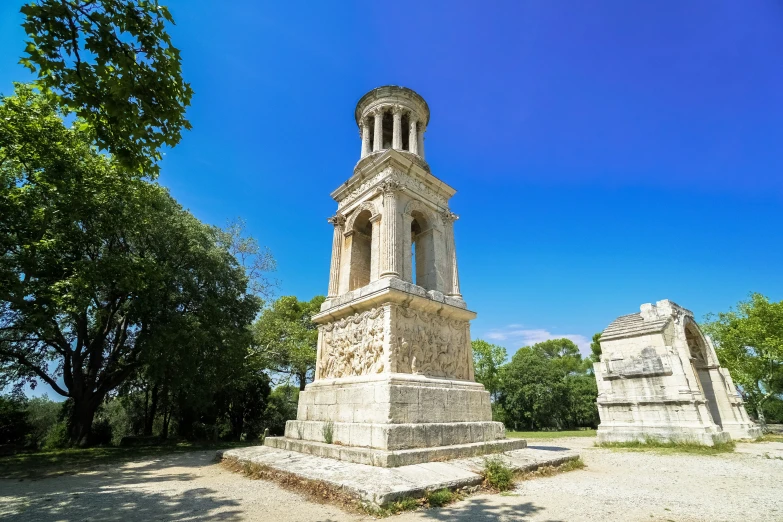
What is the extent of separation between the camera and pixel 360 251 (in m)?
11.0

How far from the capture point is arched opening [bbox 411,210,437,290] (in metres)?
10.2

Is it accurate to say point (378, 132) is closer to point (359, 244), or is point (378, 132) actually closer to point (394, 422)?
point (359, 244)

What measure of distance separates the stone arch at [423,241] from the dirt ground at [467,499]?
17.8 ft

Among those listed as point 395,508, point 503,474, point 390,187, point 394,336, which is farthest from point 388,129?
point 395,508

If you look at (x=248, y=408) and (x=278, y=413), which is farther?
(x=278, y=413)

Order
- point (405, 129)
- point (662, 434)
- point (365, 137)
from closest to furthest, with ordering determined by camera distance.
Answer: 1. point (365, 137)
2. point (662, 434)
3. point (405, 129)

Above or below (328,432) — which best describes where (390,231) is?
above

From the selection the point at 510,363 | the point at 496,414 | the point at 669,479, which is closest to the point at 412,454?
the point at 669,479

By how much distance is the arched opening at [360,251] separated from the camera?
34.4ft

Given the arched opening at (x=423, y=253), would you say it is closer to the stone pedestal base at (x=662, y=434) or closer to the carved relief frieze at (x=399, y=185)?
the carved relief frieze at (x=399, y=185)

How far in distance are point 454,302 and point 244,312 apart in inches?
493

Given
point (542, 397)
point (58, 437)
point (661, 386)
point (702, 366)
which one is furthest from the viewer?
point (542, 397)

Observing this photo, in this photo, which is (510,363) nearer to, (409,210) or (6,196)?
(409,210)

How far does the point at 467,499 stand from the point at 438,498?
59cm
